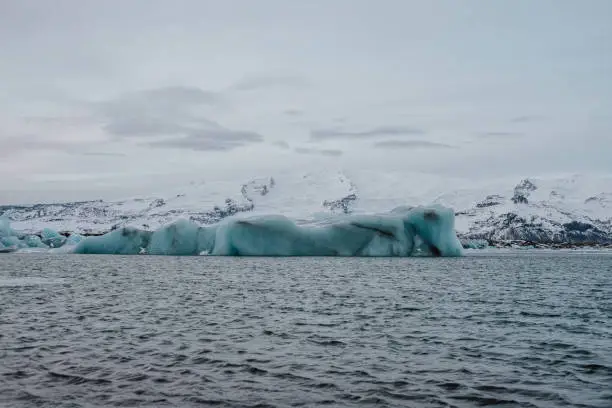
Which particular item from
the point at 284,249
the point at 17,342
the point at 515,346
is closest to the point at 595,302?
the point at 515,346

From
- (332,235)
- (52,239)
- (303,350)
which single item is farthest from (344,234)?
(52,239)

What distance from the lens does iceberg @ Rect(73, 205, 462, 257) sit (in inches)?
2657

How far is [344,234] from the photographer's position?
2758 inches

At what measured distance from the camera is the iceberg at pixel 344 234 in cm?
6750

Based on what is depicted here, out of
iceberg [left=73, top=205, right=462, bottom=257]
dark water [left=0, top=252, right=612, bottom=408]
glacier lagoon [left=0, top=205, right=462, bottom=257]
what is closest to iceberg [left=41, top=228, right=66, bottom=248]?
glacier lagoon [left=0, top=205, right=462, bottom=257]

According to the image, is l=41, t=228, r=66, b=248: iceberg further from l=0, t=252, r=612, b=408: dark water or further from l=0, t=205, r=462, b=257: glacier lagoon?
l=0, t=252, r=612, b=408: dark water

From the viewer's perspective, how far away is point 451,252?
7656 centimetres

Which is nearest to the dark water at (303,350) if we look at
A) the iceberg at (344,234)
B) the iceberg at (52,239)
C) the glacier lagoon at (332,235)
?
the iceberg at (344,234)

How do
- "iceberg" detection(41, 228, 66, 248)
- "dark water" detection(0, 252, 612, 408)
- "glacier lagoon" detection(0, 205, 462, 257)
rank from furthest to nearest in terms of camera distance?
"iceberg" detection(41, 228, 66, 248), "glacier lagoon" detection(0, 205, 462, 257), "dark water" detection(0, 252, 612, 408)

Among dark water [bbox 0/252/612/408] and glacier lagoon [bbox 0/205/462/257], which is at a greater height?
glacier lagoon [bbox 0/205/462/257]

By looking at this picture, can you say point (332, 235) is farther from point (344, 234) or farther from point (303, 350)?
point (303, 350)

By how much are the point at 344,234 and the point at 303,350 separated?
5353 centimetres

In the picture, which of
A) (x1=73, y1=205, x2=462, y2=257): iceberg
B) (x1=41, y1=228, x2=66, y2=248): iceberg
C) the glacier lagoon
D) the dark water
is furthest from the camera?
(x1=41, y1=228, x2=66, y2=248): iceberg

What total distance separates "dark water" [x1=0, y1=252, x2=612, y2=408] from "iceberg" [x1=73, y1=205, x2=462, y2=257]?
35.3m
